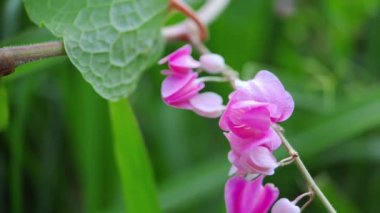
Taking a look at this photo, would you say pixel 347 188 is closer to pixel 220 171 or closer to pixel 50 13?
pixel 220 171

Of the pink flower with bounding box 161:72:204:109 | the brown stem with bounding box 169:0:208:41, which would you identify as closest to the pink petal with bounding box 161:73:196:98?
the pink flower with bounding box 161:72:204:109

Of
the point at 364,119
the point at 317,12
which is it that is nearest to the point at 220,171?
the point at 364,119

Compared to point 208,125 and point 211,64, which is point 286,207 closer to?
point 211,64

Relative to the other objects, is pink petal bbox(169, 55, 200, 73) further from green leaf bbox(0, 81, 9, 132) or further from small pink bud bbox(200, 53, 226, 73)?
Result: green leaf bbox(0, 81, 9, 132)

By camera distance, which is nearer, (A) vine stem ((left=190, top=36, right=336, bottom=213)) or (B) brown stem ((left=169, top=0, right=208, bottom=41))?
(A) vine stem ((left=190, top=36, right=336, bottom=213))

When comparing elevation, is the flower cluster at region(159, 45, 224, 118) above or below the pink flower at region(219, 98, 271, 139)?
below

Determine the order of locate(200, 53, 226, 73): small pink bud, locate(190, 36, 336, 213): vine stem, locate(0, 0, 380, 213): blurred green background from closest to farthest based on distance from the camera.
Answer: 1. locate(190, 36, 336, 213): vine stem
2. locate(200, 53, 226, 73): small pink bud
3. locate(0, 0, 380, 213): blurred green background

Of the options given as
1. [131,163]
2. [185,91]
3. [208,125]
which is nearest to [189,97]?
[185,91]

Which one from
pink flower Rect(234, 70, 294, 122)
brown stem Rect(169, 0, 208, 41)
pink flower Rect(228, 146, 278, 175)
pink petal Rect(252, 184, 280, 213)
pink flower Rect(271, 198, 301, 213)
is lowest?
brown stem Rect(169, 0, 208, 41)
